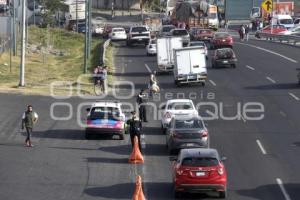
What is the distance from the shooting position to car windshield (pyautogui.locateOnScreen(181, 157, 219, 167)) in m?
23.6

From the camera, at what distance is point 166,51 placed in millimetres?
58188

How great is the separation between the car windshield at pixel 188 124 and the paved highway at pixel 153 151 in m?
1.15

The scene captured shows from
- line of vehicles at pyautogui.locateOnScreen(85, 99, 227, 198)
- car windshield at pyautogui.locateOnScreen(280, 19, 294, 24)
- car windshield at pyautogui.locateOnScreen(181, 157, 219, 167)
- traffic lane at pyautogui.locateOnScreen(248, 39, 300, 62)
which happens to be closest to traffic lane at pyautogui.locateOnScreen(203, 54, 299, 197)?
line of vehicles at pyautogui.locateOnScreen(85, 99, 227, 198)

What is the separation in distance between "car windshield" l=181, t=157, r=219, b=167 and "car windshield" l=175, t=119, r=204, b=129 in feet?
23.2

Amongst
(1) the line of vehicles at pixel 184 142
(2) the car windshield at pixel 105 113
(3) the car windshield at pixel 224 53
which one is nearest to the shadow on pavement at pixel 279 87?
(3) the car windshield at pixel 224 53

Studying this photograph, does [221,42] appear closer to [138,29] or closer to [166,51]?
[138,29]

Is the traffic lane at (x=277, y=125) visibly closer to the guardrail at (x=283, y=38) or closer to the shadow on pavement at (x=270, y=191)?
the shadow on pavement at (x=270, y=191)

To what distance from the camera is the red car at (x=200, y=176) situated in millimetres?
23281

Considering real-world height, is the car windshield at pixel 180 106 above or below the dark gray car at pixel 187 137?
above

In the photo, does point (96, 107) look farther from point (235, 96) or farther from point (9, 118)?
point (235, 96)

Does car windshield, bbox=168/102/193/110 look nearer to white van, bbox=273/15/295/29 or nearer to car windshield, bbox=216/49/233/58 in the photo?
car windshield, bbox=216/49/233/58

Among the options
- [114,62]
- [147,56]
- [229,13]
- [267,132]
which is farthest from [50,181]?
[229,13]

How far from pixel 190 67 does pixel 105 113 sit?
1853 centimetres

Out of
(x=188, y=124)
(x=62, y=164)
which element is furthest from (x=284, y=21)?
(x=62, y=164)
